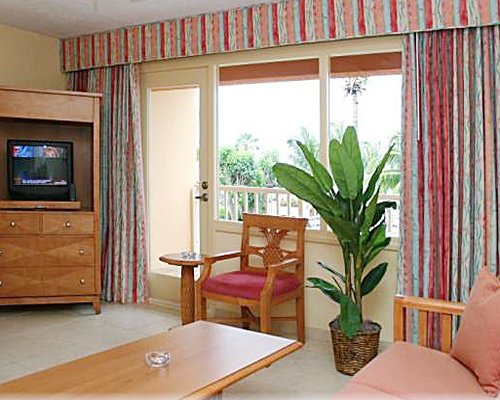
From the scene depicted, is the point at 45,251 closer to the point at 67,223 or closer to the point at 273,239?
the point at 67,223

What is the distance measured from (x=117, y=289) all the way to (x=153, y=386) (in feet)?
10.5

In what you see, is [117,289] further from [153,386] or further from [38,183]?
[153,386]

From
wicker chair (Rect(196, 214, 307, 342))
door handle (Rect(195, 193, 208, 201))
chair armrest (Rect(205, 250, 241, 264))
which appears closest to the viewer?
wicker chair (Rect(196, 214, 307, 342))

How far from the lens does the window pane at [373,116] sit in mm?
4078

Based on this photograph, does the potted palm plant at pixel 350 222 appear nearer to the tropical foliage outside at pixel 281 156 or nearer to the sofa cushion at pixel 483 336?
the tropical foliage outside at pixel 281 156

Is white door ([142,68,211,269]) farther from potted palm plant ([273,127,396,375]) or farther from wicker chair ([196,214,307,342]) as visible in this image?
potted palm plant ([273,127,396,375])

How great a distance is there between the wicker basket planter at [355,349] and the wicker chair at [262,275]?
1.54 ft

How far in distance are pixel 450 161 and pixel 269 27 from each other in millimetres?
1585

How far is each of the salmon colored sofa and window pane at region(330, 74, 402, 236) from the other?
5.02 feet

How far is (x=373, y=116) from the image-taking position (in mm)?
4195

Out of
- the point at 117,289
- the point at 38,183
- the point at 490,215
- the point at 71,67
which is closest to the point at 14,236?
the point at 38,183

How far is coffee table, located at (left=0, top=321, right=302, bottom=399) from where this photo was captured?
7.14 feet

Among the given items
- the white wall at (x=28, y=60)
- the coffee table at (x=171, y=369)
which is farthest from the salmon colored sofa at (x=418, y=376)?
the white wall at (x=28, y=60)

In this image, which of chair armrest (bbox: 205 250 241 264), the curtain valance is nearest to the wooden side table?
chair armrest (bbox: 205 250 241 264)
